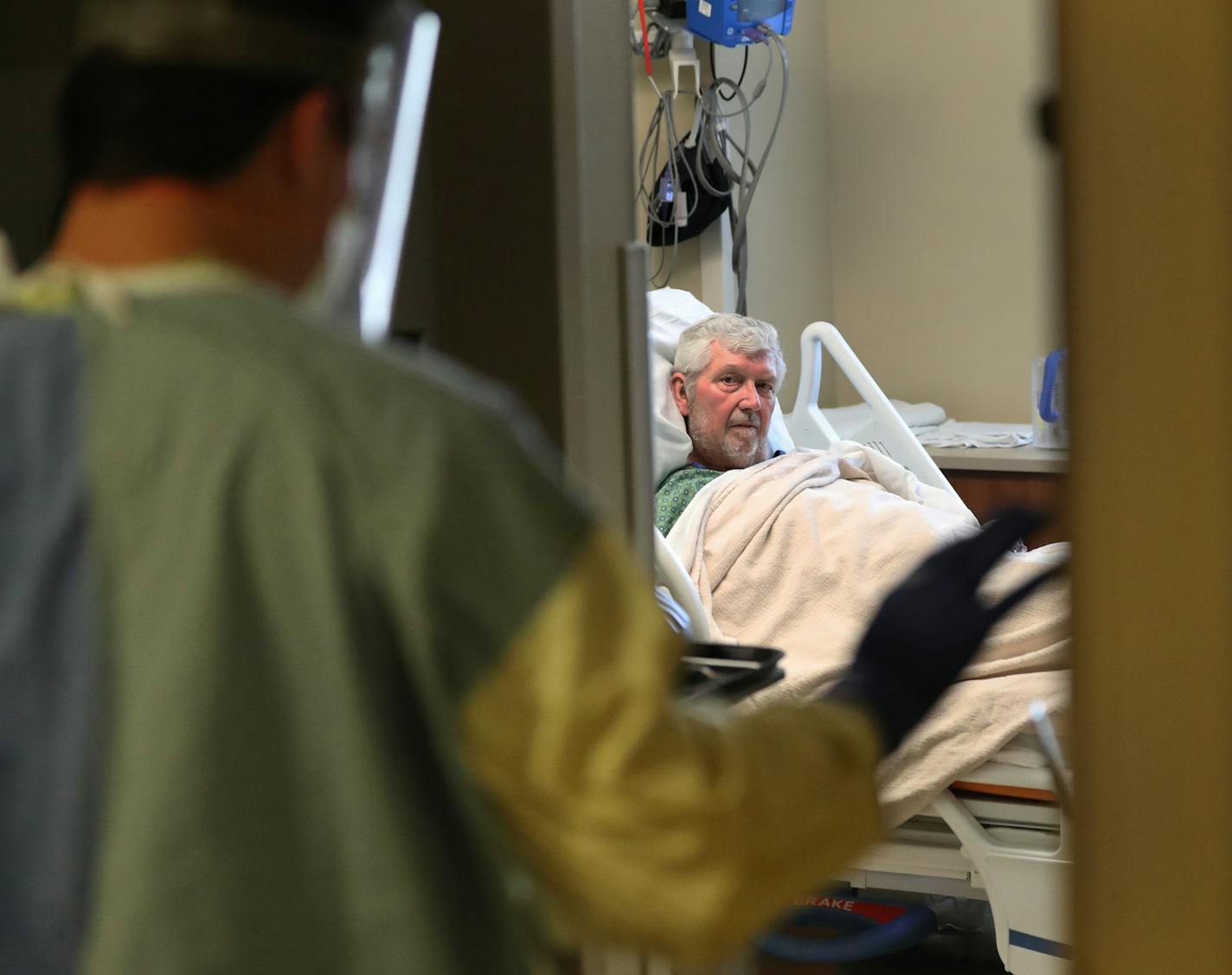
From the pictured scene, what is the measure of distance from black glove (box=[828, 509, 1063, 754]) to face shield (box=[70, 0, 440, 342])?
327mm

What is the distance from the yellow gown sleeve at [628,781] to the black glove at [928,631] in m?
0.11

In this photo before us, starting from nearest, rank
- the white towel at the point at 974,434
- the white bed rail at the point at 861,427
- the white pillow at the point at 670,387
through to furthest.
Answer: the white pillow at the point at 670,387 < the white bed rail at the point at 861,427 < the white towel at the point at 974,434

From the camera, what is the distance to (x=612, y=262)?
1.58 meters

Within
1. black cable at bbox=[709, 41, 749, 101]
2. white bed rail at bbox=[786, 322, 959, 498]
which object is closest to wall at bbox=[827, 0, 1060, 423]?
black cable at bbox=[709, 41, 749, 101]

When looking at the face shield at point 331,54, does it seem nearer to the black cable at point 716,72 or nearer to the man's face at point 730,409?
the man's face at point 730,409

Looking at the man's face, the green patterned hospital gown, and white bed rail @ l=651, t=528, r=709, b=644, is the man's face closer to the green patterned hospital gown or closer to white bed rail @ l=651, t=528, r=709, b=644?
the green patterned hospital gown

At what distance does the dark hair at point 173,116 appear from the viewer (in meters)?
0.70

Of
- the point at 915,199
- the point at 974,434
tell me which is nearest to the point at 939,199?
the point at 915,199

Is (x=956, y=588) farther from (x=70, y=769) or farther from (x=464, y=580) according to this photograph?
(x=70, y=769)

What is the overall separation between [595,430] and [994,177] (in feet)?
12.4

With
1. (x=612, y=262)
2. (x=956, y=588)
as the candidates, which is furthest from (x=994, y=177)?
(x=956, y=588)

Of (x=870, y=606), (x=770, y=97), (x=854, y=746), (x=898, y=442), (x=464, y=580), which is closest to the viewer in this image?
(x=464, y=580)

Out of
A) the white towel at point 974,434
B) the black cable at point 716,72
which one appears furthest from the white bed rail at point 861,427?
the black cable at point 716,72

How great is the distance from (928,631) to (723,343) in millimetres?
2692
